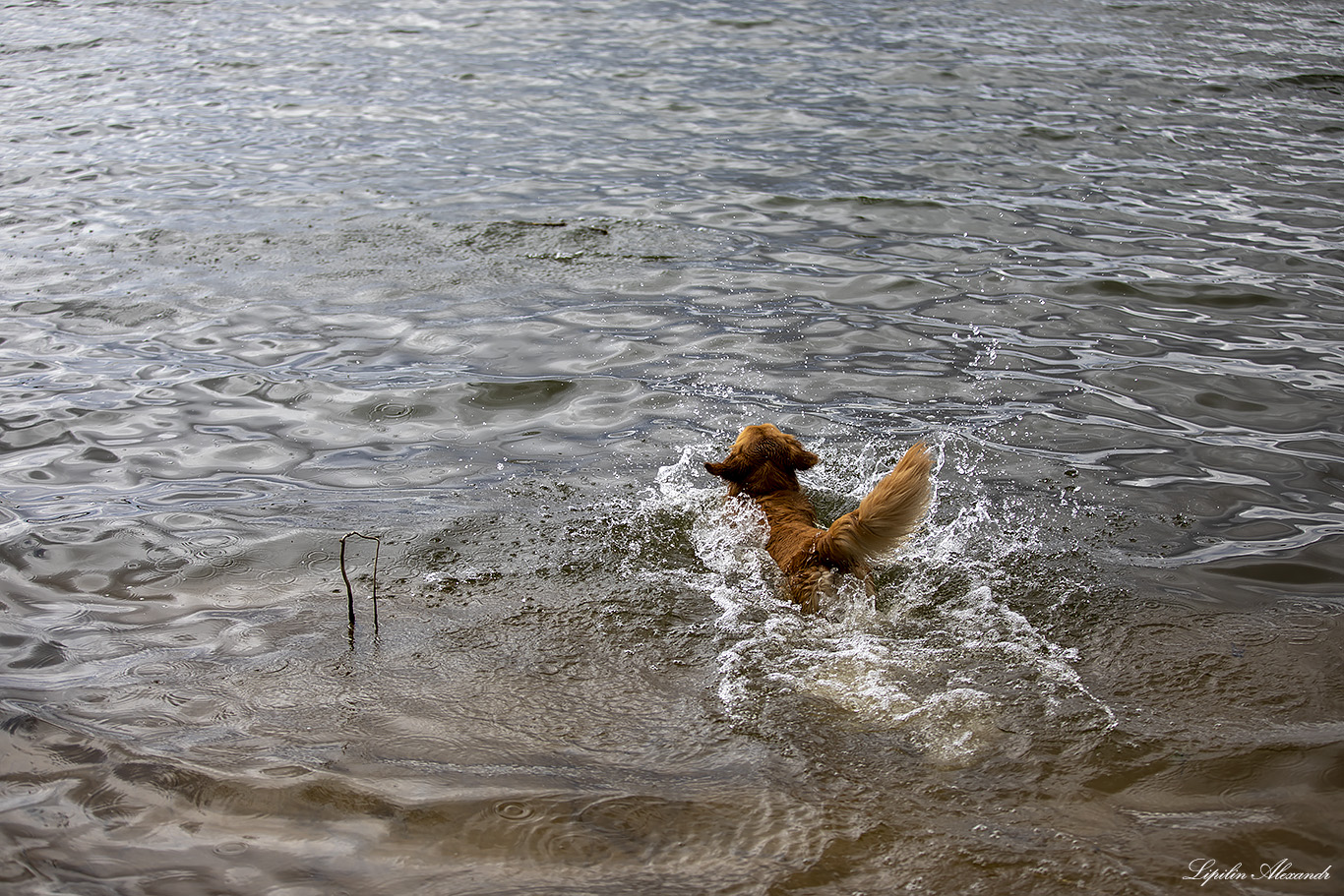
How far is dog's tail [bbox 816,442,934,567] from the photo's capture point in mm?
4273

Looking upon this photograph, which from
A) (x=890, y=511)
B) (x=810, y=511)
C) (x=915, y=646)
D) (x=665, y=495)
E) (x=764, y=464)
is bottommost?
(x=915, y=646)

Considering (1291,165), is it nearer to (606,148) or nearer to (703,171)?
(703,171)

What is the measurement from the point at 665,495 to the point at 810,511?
959 millimetres

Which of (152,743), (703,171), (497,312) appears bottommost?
(152,743)

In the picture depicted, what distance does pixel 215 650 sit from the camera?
4.63 metres

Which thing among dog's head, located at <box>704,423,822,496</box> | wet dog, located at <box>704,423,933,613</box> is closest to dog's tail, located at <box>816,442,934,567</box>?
wet dog, located at <box>704,423,933,613</box>

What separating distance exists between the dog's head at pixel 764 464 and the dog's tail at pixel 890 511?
3.23 ft

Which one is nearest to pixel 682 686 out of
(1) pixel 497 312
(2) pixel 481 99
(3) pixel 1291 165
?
(1) pixel 497 312

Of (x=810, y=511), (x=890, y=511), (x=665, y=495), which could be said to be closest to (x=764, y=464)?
(x=810, y=511)

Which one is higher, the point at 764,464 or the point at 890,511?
the point at 890,511

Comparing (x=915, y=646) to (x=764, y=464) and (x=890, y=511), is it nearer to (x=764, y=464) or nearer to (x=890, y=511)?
(x=890, y=511)

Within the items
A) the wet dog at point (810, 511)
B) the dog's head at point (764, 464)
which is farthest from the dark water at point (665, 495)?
the dog's head at point (764, 464)

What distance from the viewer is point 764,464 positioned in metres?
5.45

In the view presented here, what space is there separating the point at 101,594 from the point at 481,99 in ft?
36.5
